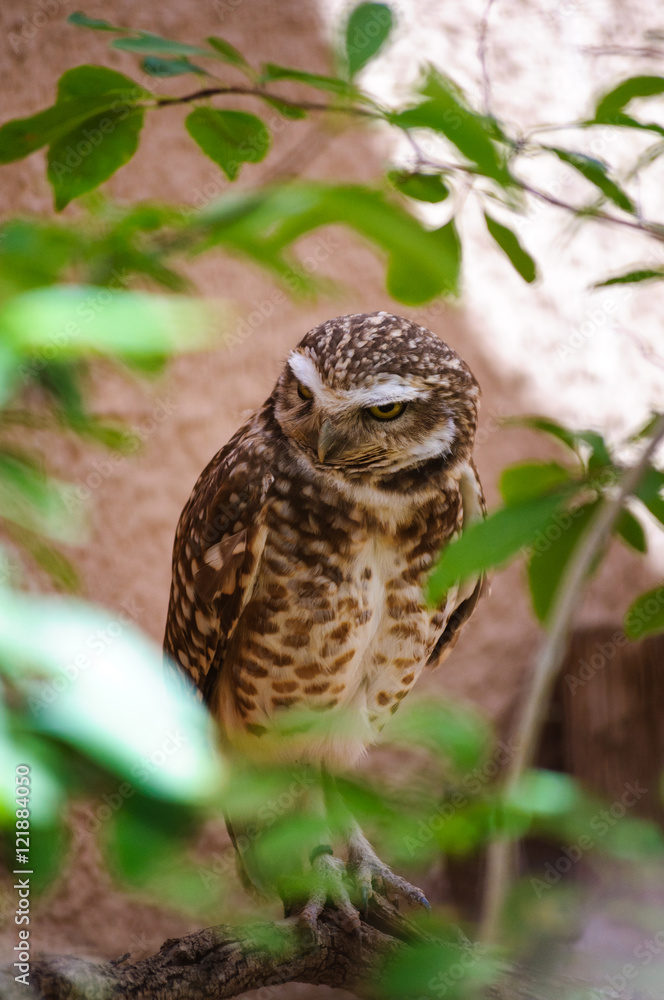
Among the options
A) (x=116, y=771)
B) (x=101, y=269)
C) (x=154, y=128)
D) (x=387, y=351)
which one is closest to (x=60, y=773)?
(x=116, y=771)

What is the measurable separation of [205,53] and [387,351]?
1.77 feet

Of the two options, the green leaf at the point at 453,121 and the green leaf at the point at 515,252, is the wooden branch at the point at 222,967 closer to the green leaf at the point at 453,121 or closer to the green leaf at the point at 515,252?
the green leaf at the point at 453,121

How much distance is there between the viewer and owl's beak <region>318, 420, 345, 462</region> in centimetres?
116

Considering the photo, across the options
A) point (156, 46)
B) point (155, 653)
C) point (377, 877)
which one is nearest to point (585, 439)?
point (156, 46)

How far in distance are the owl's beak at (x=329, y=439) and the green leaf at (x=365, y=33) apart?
1.79ft

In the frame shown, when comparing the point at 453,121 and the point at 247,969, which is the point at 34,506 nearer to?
the point at 453,121

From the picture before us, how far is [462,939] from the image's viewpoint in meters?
0.43

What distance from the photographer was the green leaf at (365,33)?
24.7 inches

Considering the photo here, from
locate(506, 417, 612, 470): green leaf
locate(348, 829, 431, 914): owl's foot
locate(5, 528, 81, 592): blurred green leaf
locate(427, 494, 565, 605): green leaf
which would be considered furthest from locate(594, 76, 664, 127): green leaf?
locate(348, 829, 431, 914): owl's foot

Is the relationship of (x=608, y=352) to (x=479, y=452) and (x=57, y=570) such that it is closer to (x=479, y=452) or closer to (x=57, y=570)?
(x=479, y=452)

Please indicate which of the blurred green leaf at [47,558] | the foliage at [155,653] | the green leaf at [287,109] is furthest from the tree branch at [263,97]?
the blurred green leaf at [47,558]

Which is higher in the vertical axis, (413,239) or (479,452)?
(413,239)

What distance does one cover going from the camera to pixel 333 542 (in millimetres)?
1305

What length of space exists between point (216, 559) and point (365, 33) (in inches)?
32.5
